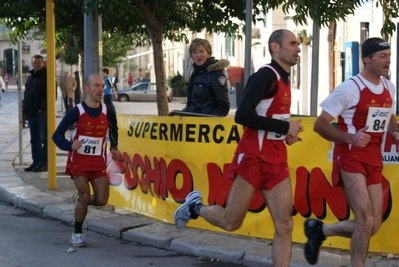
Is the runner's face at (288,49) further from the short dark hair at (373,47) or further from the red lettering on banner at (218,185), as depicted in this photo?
the red lettering on banner at (218,185)

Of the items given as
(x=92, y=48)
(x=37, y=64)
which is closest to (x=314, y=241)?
(x=92, y=48)

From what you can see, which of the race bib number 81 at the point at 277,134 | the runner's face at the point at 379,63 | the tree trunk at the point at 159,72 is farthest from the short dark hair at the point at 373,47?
the tree trunk at the point at 159,72

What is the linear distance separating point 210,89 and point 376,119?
9.98ft

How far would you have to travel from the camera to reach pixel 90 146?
8.23m

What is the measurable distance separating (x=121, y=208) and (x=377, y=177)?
184 inches

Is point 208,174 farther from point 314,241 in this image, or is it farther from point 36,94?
point 36,94

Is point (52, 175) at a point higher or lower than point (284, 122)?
lower

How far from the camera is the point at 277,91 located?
614 cm

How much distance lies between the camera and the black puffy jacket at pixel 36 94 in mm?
14078

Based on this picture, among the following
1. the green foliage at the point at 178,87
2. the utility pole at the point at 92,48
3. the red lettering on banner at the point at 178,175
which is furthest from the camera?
the green foliage at the point at 178,87

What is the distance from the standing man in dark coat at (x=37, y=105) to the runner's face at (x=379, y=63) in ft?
28.1

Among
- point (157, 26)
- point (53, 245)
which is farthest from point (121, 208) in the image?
point (157, 26)

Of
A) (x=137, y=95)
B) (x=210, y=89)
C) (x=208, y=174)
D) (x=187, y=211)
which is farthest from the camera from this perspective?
(x=137, y=95)

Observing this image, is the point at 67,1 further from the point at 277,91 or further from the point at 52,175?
the point at 277,91
